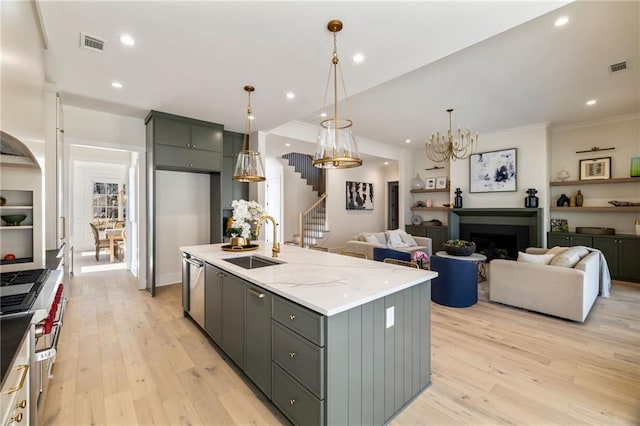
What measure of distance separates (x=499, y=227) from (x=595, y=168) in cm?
205

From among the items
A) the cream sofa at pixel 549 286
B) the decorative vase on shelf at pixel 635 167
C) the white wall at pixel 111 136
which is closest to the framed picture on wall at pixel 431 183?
the decorative vase on shelf at pixel 635 167

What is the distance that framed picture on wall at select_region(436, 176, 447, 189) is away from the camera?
7.79 m

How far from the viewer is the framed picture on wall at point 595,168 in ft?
17.7

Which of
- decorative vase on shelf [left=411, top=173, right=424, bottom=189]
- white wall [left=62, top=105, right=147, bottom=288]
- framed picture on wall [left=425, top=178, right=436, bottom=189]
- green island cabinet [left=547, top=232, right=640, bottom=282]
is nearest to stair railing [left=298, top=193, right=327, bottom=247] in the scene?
decorative vase on shelf [left=411, top=173, right=424, bottom=189]

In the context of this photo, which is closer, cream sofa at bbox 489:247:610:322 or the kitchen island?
the kitchen island

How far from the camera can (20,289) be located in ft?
5.88

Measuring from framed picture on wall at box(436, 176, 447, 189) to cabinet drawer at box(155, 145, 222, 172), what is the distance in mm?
5924

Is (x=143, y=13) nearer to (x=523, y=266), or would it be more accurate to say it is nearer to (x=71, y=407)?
(x=71, y=407)

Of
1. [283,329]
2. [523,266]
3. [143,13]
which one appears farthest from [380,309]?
[523,266]

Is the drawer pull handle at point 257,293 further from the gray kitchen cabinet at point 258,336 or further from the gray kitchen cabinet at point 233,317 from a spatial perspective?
the gray kitchen cabinet at point 233,317

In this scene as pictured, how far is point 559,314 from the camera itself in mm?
3346

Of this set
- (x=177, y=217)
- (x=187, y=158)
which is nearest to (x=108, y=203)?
(x=177, y=217)

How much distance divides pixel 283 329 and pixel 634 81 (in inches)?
218

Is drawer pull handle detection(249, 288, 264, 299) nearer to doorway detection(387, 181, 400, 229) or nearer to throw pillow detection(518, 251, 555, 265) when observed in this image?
throw pillow detection(518, 251, 555, 265)
